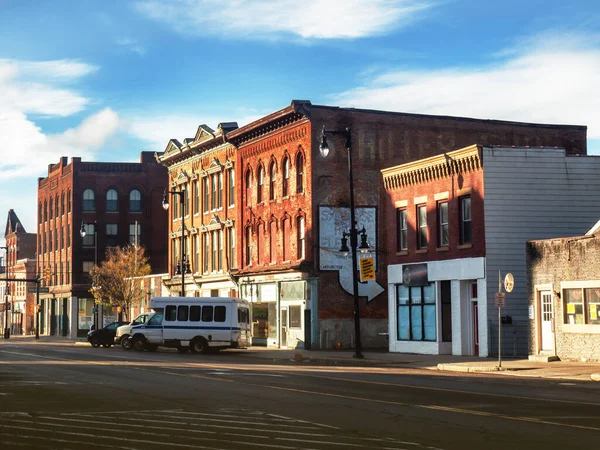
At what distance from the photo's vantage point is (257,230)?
196 ft

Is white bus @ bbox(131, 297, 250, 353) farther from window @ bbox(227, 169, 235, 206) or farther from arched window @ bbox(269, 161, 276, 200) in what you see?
window @ bbox(227, 169, 235, 206)

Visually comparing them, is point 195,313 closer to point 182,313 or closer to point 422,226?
point 182,313

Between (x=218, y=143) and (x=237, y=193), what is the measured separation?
4.86m

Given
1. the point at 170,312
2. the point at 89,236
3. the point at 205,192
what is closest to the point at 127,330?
the point at 170,312

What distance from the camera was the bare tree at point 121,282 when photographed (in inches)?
3095

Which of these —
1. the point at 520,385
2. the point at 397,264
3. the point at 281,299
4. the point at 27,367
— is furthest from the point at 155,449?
the point at 281,299

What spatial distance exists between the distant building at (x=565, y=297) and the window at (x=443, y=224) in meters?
5.82

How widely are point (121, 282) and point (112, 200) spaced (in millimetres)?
21479

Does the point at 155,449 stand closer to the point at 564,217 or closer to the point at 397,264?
the point at 564,217

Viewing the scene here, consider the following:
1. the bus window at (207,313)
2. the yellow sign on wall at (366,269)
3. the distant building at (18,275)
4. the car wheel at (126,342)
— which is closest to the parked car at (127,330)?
the car wheel at (126,342)

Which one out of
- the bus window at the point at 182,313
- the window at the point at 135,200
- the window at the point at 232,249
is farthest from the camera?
the window at the point at 135,200

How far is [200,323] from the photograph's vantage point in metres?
49.4

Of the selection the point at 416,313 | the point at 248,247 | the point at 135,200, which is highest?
the point at 135,200

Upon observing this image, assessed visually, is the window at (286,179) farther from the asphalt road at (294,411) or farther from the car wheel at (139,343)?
the asphalt road at (294,411)
